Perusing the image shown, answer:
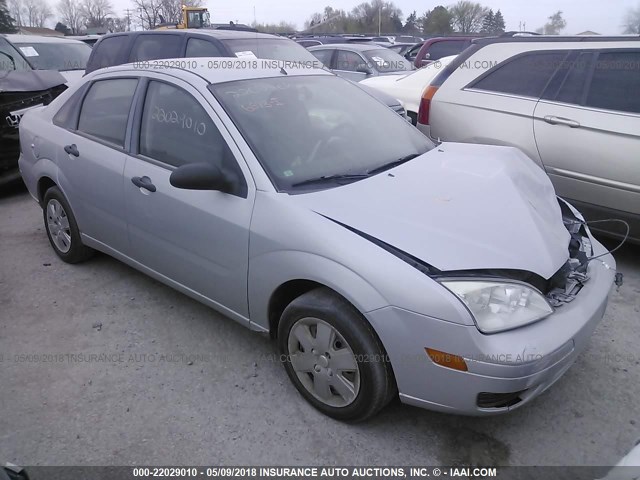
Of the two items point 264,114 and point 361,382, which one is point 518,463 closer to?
point 361,382

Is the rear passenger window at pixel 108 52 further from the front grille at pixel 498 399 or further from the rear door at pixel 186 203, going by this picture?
the front grille at pixel 498 399

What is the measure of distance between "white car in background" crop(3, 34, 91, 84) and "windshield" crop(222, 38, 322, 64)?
3.36 metres

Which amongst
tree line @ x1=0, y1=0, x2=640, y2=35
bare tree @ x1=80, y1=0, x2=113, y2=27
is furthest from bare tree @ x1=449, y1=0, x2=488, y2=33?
bare tree @ x1=80, y1=0, x2=113, y2=27

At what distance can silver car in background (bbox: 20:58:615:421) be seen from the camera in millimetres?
2199

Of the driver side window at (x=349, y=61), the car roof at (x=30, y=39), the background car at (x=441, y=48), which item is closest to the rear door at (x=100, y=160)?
the car roof at (x=30, y=39)

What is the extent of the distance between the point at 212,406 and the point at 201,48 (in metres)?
5.14

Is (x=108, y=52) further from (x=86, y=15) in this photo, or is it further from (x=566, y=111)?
(x=86, y=15)

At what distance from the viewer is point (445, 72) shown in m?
5.12

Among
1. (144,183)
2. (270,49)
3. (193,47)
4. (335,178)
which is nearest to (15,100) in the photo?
(193,47)

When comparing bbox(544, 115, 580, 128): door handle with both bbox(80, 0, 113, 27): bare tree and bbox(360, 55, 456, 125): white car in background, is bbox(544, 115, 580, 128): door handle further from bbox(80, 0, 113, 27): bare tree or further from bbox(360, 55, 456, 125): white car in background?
bbox(80, 0, 113, 27): bare tree

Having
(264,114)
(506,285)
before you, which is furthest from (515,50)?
(506,285)

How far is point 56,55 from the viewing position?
9.31m

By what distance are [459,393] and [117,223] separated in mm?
2444

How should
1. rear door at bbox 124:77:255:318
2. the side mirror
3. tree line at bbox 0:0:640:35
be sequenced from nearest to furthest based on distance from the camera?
the side mirror
rear door at bbox 124:77:255:318
tree line at bbox 0:0:640:35
